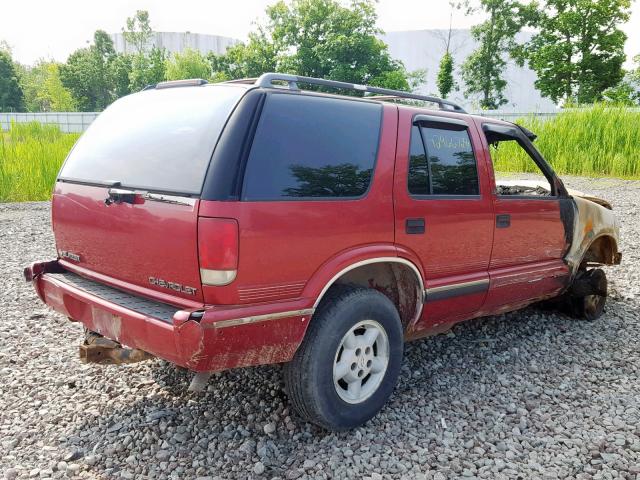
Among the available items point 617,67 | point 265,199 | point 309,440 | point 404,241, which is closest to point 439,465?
point 309,440

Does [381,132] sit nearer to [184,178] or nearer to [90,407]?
[184,178]

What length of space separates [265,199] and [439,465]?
65.5 inches

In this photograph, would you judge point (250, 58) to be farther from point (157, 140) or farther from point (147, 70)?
point (157, 140)

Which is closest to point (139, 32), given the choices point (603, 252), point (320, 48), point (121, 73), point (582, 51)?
point (121, 73)

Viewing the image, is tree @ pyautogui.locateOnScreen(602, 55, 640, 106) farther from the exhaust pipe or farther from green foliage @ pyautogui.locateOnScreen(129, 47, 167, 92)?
green foliage @ pyautogui.locateOnScreen(129, 47, 167, 92)

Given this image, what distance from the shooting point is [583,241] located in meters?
4.77

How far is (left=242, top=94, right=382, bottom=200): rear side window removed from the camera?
2.67m

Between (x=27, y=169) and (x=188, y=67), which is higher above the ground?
(x=188, y=67)

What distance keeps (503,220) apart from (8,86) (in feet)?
207

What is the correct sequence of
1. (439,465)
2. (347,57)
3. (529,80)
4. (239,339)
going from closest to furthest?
(239,339), (439,465), (347,57), (529,80)

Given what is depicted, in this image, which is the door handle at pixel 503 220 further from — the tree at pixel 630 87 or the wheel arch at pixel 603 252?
the tree at pixel 630 87

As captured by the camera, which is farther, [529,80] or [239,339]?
[529,80]

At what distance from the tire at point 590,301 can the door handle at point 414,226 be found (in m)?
2.52

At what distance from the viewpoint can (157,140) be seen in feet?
9.76
